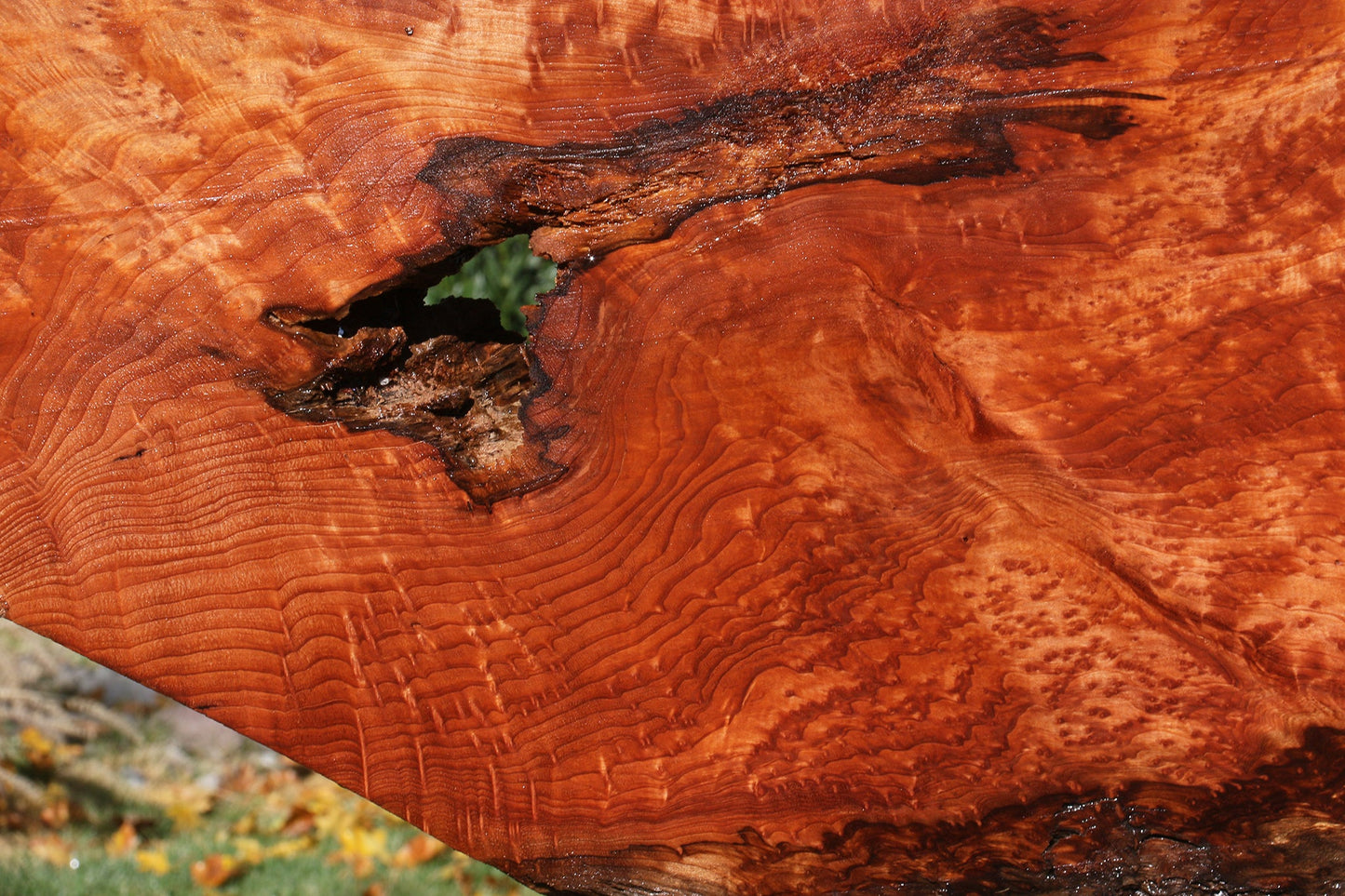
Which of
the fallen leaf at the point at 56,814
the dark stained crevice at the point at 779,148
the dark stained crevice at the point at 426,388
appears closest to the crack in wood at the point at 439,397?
the dark stained crevice at the point at 426,388

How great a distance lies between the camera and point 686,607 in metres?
1.21

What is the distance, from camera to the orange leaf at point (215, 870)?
319cm

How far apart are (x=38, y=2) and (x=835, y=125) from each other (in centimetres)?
89

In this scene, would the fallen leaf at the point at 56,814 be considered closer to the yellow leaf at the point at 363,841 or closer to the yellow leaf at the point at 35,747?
the yellow leaf at the point at 35,747

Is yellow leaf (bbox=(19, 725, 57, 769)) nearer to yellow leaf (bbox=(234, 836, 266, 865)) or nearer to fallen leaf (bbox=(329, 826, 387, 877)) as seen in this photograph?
yellow leaf (bbox=(234, 836, 266, 865))

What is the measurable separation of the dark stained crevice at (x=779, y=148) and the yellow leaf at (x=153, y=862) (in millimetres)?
2973

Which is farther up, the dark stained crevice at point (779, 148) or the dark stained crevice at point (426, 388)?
the dark stained crevice at point (779, 148)

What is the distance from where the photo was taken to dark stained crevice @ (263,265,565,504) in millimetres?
1198

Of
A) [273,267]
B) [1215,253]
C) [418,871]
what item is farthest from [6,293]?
[418,871]

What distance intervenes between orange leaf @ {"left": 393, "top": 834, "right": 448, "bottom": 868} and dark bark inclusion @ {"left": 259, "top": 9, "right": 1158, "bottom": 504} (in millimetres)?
2561

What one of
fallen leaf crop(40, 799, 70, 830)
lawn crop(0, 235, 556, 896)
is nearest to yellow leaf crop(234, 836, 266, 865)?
lawn crop(0, 235, 556, 896)

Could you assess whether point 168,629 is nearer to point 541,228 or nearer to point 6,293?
point 6,293

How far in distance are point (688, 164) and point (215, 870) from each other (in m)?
3.07

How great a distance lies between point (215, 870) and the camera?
322cm
